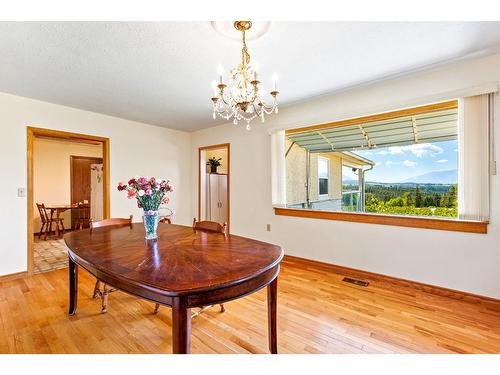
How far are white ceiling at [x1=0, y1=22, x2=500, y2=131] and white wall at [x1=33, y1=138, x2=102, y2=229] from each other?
3263mm

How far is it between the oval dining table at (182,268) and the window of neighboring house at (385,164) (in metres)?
2.11

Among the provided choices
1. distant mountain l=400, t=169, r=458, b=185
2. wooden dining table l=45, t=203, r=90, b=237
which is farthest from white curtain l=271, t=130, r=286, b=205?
wooden dining table l=45, t=203, r=90, b=237

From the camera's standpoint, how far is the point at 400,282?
8.59 ft

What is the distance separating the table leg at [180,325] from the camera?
955 mm

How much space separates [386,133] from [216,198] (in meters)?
3.50

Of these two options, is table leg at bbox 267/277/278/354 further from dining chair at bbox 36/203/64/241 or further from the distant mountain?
dining chair at bbox 36/203/64/241

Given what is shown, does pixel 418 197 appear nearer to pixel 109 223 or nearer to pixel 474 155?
pixel 474 155

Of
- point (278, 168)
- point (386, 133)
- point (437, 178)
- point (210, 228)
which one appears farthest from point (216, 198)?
point (437, 178)

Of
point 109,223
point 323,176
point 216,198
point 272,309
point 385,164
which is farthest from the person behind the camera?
point 216,198

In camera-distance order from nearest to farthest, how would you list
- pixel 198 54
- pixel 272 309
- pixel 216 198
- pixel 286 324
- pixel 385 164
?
pixel 272 309 < pixel 286 324 < pixel 198 54 < pixel 385 164 < pixel 216 198

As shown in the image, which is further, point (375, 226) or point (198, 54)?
point (375, 226)

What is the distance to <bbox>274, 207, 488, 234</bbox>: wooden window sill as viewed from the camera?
7.34 feet

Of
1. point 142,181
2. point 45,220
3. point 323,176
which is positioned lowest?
point 45,220
